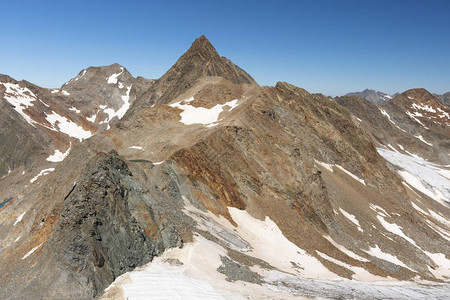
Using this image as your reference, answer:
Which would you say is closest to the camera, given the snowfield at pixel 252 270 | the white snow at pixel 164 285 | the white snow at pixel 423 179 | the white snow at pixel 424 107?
the white snow at pixel 164 285

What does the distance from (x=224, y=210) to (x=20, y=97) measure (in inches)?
5882

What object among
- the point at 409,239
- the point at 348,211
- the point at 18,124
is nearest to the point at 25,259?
the point at 348,211

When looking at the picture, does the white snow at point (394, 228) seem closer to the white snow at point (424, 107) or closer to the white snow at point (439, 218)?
the white snow at point (439, 218)

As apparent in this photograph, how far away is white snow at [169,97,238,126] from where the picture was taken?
4859 cm

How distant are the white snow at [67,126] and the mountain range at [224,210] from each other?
5442cm

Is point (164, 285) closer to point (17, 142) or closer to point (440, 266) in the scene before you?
point (440, 266)

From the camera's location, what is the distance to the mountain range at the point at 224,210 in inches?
642

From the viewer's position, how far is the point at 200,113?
52.0m

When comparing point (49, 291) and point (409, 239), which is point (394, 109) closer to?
point (409, 239)

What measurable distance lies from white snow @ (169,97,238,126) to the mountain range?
1.15 ft

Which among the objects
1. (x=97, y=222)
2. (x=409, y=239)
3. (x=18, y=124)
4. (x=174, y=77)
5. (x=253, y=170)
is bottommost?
(x=409, y=239)

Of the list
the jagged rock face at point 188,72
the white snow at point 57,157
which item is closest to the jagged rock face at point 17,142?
the white snow at point 57,157

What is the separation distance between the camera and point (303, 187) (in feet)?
133

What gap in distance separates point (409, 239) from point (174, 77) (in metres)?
70.8
